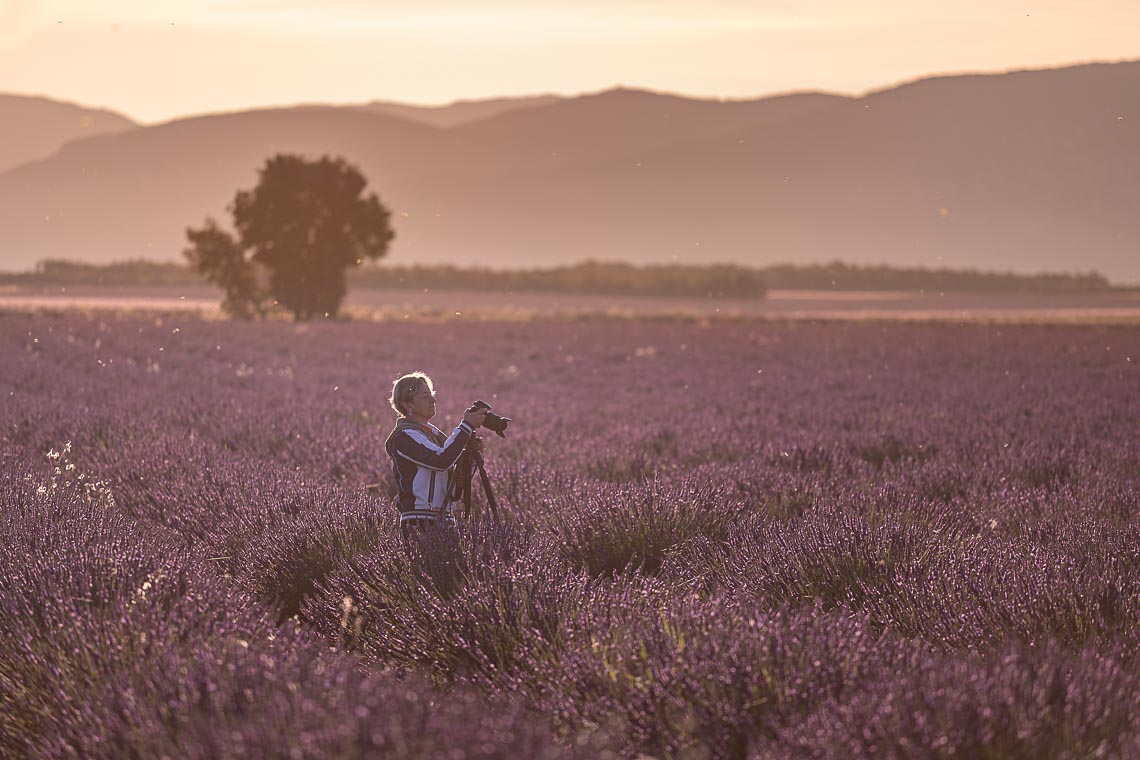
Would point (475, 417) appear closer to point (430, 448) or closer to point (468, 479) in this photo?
point (430, 448)

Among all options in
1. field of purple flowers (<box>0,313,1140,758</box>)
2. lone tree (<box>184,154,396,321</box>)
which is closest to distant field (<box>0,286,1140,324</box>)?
lone tree (<box>184,154,396,321</box>)

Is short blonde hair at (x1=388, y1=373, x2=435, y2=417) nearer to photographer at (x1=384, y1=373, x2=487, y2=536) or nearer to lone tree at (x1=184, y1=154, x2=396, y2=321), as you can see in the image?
photographer at (x1=384, y1=373, x2=487, y2=536)

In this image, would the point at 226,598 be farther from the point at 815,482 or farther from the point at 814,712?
the point at 815,482

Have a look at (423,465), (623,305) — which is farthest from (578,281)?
(423,465)

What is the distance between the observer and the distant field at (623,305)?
3525 centimetres

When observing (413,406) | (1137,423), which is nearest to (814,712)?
(413,406)

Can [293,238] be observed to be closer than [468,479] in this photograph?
No

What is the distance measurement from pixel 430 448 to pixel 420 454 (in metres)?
0.04

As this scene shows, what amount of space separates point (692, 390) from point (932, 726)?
11121 millimetres

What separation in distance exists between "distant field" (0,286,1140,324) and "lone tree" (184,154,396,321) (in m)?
1.94

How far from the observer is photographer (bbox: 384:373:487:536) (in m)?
4.50

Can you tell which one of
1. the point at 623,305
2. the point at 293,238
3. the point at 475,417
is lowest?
the point at 475,417

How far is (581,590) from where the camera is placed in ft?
11.8

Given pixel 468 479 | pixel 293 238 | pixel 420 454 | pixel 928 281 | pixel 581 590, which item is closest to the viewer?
pixel 581 590
